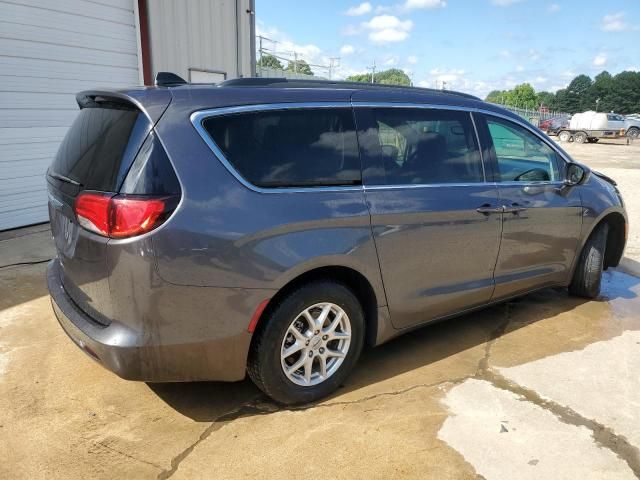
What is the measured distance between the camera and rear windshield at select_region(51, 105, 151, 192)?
94.2 inches

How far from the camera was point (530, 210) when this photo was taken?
3.77 m

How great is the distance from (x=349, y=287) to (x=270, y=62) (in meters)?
16.3

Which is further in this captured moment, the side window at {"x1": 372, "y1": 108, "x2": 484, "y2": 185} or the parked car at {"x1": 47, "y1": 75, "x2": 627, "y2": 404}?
the side window at {"x1": 372, "y1": 108, "x2": 484, "y2": 185}

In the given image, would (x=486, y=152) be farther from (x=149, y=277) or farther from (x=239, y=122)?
(x=149, y=277)

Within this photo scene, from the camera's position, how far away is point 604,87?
101312 mm

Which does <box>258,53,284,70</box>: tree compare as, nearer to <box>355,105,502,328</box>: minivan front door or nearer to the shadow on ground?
the shadow on ground

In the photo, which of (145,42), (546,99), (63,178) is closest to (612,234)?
(63,178)

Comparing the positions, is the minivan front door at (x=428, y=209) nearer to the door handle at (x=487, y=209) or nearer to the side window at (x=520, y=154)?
the door handle at (x=487, y=209)

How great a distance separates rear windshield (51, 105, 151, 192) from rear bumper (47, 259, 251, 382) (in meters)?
0.69

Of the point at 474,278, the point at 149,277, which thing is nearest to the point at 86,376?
the point at 149,277

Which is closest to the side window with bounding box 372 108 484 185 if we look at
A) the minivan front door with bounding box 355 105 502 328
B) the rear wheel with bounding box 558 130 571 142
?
the minivan front door with bounding box 355 105 502 328

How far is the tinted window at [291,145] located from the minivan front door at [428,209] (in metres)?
0.13

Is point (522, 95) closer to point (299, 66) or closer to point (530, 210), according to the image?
point (299, 66)

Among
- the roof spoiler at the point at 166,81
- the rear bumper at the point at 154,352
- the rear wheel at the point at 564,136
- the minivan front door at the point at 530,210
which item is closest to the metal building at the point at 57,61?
the roof spoiler at the point at 166,81
